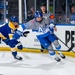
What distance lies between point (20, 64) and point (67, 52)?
4.06ft

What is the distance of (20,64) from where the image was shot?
5.34 m

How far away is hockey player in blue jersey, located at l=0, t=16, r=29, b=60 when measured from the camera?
562cm

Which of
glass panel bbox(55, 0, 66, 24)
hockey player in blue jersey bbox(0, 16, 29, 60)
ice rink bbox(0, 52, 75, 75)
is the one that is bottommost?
ice rink bbox(0, 52, 75, 75)

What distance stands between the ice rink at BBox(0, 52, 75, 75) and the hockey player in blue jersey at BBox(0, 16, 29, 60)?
22 centimetres

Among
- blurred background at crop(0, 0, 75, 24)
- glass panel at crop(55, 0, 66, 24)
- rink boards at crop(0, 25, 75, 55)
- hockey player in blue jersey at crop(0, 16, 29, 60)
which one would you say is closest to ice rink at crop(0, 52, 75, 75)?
hockey player in blue jersey at crop(0, 16, 29, 60)

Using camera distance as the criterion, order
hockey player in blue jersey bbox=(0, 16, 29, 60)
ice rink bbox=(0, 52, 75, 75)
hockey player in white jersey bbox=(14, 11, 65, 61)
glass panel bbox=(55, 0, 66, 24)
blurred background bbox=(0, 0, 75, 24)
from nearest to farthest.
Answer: ice rink bbox=(0, 52, 75, 75)
hockey player in white jersey bbox=(14, 11, 65, 61)
hockey player in blue jersey bbox=(0, 16, 29, 60)
glass panel bbox=(55, 0, 66, 24)
blurred background bbox=(0, 0, 75, 24)

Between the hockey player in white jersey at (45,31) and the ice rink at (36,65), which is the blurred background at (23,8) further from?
the hockey player in white jersey at (45,31)

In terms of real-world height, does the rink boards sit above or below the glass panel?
below

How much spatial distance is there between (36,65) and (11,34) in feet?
2.67

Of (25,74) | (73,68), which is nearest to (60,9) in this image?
(73,68)

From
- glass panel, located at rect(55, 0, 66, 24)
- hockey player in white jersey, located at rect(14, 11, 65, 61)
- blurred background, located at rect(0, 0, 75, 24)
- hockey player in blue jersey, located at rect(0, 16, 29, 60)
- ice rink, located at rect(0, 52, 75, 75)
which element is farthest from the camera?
blurred background, located at rect(0, 0, 75, 24)

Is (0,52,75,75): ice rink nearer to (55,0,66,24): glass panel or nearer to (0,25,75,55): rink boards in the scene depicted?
(0,25,75,55): rink boards

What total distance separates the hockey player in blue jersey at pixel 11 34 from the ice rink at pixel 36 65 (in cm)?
22

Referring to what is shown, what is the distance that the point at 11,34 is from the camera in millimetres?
5703
